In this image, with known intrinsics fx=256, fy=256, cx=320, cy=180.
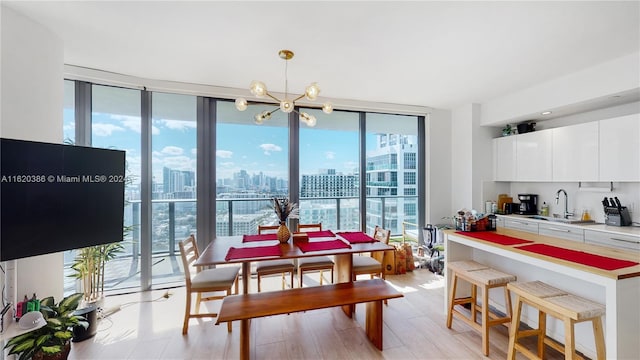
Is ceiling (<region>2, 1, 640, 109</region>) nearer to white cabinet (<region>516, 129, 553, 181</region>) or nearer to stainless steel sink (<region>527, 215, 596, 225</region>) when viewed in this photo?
white cabinet (<region>516, 129, 553, 181</region>)

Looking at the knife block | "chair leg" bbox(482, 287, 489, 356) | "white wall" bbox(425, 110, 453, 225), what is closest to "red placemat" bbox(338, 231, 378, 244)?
"chair leg" bbox(482, 287, 489, 356)

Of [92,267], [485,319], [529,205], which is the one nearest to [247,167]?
[92,267]

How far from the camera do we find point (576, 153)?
317cm

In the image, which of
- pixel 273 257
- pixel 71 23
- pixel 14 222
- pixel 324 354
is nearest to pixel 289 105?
pixel 273 257

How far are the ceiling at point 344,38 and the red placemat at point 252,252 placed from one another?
1.92m

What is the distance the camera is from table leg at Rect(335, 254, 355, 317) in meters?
2.70

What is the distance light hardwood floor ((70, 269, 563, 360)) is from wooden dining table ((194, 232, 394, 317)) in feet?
1.36

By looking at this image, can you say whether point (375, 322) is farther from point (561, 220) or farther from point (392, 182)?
point (561, 220)

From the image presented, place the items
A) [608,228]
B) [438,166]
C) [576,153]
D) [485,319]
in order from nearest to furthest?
[485,319]
[608,228]
[576,153]
[438,166]

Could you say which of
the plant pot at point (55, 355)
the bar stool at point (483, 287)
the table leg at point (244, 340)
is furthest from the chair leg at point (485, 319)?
the plant pot at point (55, 355)

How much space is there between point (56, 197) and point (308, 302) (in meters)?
1.95

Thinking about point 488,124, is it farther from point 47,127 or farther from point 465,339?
point 47,127

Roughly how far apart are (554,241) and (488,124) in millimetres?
2478

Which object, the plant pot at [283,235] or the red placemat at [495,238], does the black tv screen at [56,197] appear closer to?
the plant pot at [283,235]
